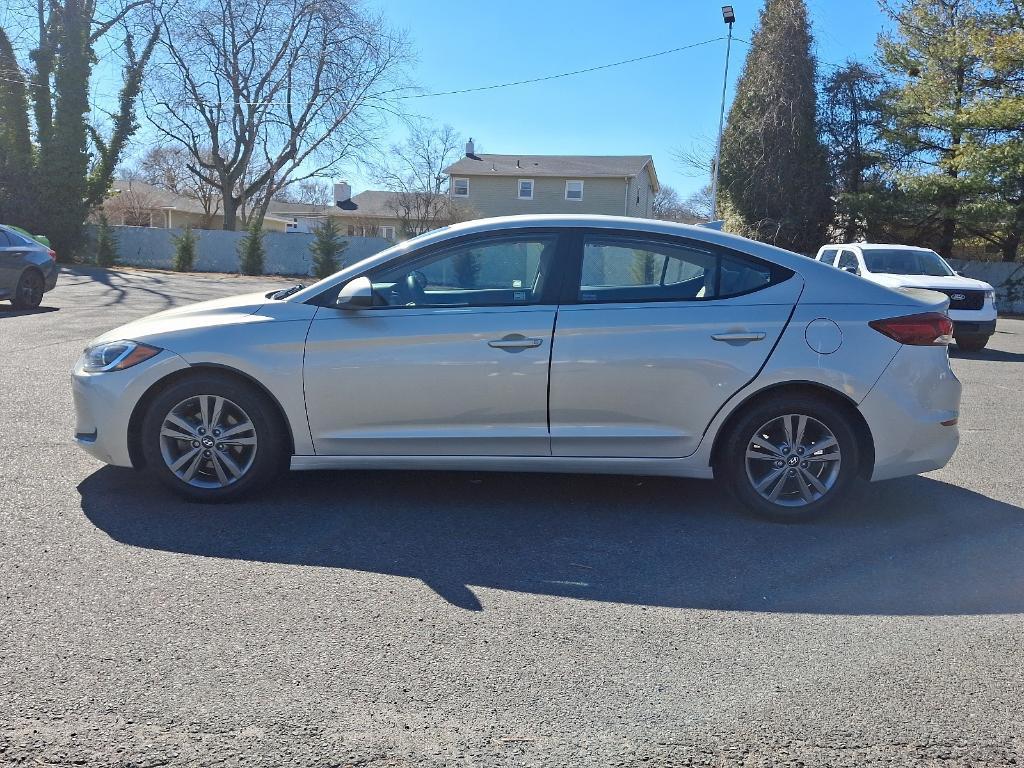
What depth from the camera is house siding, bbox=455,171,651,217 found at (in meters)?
43.9

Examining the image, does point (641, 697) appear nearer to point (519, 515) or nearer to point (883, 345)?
point (519, 515)

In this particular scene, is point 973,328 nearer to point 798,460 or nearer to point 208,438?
point 798,460

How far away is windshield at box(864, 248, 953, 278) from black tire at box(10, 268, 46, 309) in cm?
1437

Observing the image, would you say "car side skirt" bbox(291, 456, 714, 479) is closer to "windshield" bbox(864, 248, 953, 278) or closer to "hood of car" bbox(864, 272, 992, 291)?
"hood of car" bbox(864, 272, 992, 291)

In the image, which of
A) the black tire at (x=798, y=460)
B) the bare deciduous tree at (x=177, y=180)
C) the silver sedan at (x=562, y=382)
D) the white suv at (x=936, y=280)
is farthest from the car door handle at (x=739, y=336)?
the bare deciduous tree at (x=177, y=180)

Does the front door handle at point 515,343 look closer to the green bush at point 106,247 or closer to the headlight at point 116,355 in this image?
the headlight at point 116,355

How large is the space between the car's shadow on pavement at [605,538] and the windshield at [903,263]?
1066 cm

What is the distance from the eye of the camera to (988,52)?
964 inches

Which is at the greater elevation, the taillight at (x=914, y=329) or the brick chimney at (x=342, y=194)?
the brick chimney at (x=342, y=194)

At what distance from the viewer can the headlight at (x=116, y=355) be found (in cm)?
493

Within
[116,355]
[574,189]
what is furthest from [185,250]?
[116,355]

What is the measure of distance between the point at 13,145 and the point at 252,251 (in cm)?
881

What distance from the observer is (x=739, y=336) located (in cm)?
484

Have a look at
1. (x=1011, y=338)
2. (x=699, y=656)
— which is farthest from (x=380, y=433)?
(x=1011, y=338)
